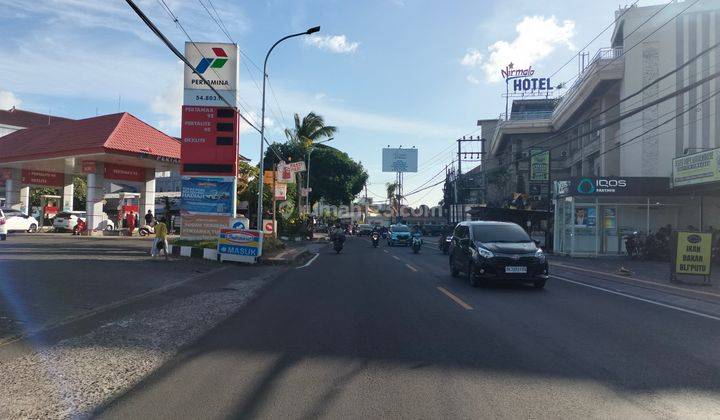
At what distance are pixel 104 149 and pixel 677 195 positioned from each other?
2860 centimetres

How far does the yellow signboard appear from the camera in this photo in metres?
14.6

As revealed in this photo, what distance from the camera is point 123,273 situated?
14523 mm

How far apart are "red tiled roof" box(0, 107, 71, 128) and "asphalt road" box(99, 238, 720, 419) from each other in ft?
244

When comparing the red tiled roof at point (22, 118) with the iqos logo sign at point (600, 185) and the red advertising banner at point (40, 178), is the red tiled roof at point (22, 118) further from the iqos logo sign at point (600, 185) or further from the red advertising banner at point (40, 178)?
the iqos logo sign at point (600, 185)

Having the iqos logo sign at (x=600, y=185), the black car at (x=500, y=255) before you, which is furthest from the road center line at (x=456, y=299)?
the iqos logo sign at (x=600, y=185)

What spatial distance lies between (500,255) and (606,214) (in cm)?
1744

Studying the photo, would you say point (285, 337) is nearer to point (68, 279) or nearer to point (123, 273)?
point (68, 279)

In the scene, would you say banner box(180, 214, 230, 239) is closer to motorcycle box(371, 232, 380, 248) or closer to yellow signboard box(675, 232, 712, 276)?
motorcycle box(371, 232, 380, 248)

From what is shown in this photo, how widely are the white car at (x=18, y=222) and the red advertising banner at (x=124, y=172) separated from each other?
648cm

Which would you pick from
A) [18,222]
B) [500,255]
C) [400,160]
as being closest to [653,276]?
[500,255]

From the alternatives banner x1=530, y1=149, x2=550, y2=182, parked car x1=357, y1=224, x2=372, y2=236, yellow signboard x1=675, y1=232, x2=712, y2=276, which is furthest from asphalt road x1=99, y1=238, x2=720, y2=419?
parked car x1=357, y1=224, x2=372, y2=236

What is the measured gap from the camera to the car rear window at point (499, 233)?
1363 centimetres

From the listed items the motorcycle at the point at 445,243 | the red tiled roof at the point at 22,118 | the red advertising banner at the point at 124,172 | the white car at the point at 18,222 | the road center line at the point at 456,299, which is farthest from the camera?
the red tiled roof at the point at 22,118

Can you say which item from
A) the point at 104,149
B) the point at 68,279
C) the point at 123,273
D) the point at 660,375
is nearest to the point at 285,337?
the point at 660,375
